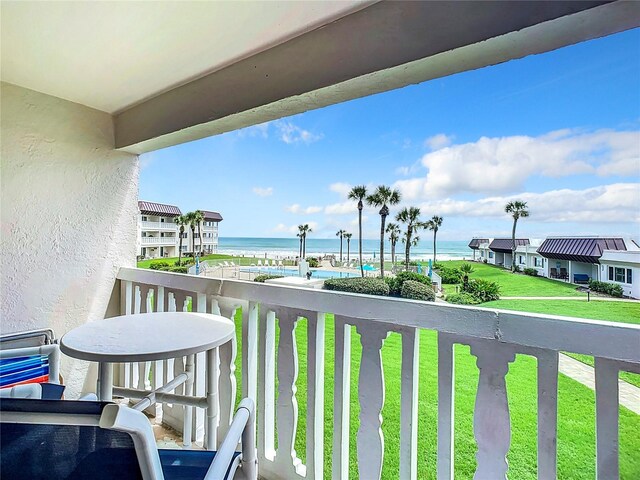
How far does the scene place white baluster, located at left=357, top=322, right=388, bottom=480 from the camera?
1.38 metres

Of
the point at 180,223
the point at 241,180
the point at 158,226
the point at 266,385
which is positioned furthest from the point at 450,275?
the point at 158,226

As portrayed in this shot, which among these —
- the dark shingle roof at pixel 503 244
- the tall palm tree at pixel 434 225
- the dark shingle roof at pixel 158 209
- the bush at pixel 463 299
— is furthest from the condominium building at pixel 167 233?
the dark shingle roof at pixel 503 244

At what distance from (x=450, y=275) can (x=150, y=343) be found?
1.21 metres

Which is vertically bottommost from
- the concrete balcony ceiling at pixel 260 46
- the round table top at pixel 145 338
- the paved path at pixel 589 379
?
the paved path at pixel 589 379

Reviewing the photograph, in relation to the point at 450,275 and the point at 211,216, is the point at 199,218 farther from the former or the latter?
the point at 450,275

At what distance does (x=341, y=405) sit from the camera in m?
1.48

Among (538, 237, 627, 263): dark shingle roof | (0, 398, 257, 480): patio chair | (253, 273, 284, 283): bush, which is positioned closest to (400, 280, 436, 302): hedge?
(538, 237, 627, 263): dark shingle roof

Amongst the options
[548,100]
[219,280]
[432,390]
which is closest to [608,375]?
[432,390]

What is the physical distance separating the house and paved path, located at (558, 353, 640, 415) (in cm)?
5

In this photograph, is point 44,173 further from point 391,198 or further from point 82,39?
point 391,198

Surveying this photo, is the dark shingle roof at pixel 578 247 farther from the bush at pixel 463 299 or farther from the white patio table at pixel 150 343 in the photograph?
the white patio table at pixel 150 343

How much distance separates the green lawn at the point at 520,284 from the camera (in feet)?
3.96

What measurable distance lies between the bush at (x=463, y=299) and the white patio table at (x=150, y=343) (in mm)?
889

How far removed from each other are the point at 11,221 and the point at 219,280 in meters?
1.45
